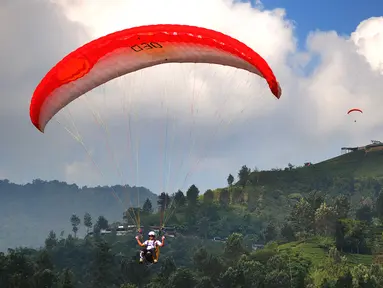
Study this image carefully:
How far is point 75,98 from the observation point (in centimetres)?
2939

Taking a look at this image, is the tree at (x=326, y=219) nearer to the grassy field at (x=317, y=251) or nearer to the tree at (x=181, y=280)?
the grassy field at (x=317, y=251)

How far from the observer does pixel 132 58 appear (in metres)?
28.1

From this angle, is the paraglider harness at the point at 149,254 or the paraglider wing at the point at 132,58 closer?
the paraglider wing at the point at 132,58

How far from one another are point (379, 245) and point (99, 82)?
130869 millimetres

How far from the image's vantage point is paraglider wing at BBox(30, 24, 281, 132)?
26312 mm

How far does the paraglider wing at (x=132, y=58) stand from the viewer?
1036 inches

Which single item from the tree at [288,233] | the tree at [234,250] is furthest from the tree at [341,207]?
the tree at [234,250]

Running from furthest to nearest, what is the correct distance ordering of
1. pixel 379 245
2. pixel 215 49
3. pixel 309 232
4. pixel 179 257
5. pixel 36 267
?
1. pixel 179 257
2. pixel 309 232
3. pixel 379 245
4. pixel 36 267
5. pixel 215 49

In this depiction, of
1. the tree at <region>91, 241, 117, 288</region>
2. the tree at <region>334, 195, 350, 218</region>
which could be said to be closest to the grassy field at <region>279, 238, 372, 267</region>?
the tree at <region>334, 195, 350, 218</region>

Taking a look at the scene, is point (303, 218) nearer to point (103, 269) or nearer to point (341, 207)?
point (341, 207)

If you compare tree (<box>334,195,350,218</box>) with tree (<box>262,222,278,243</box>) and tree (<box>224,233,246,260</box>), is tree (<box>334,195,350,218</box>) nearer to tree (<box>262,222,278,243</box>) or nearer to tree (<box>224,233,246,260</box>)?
tree (<box>224,233,246,260</box>)

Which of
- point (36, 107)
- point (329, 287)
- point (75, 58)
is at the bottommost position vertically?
point (329, 287)

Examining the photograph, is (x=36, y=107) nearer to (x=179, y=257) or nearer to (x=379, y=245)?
(x=379, y=245)

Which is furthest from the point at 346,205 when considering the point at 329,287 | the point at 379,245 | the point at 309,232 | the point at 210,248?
the point at 329,287
